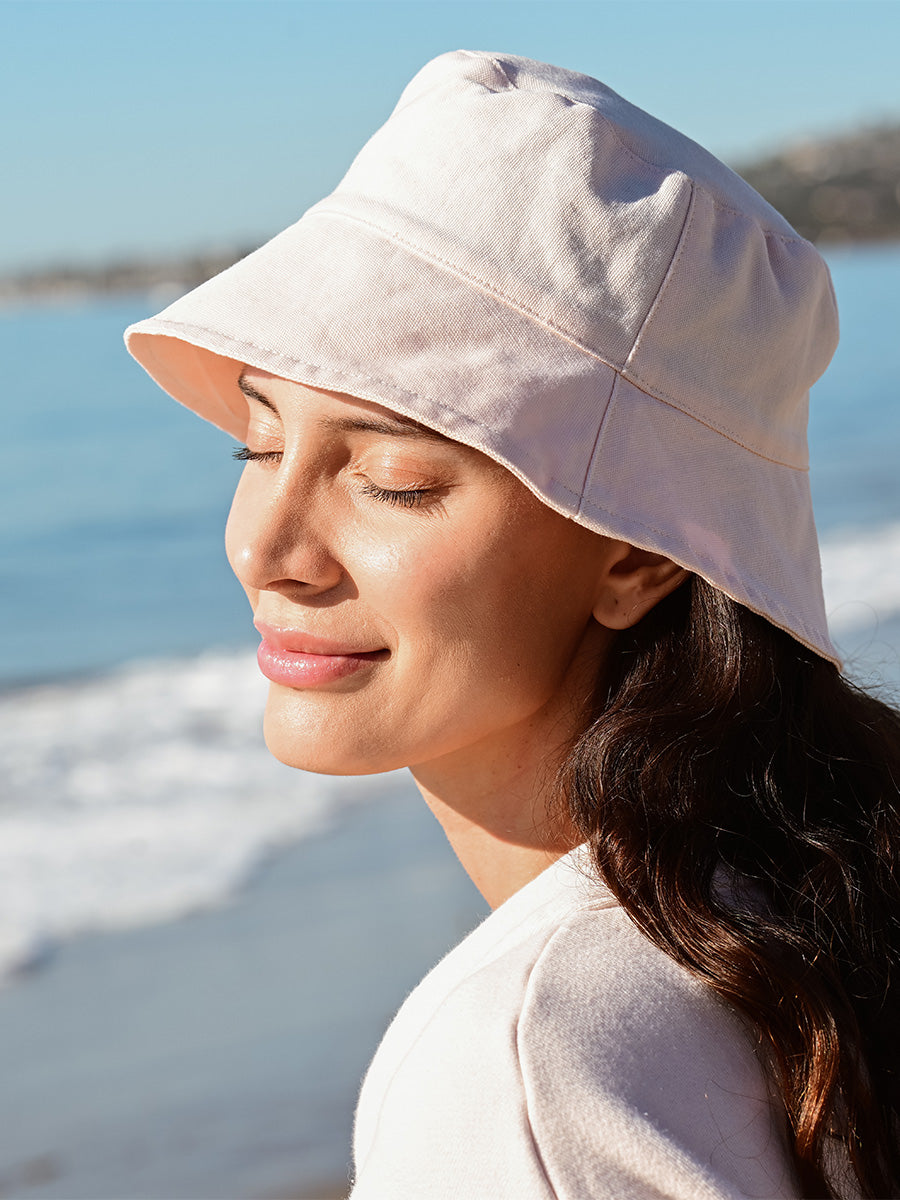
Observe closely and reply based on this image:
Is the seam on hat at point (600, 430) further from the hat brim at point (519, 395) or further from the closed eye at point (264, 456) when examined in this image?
the closed eye at point (264, 456)

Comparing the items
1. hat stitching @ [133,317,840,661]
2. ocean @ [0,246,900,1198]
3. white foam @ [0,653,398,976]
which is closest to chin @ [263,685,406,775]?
hat stitching @ [133,317,840,661]

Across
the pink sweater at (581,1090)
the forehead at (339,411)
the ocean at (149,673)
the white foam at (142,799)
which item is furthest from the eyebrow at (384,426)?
the white foam at (142,799)

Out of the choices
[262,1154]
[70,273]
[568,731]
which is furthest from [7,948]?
[70,273]

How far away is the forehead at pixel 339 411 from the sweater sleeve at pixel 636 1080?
0.60 meters

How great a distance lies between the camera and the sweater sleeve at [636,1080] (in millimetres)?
1229

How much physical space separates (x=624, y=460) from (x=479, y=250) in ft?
1.00

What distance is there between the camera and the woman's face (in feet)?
5.37

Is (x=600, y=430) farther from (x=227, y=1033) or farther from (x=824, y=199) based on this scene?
(x=824, y=199)

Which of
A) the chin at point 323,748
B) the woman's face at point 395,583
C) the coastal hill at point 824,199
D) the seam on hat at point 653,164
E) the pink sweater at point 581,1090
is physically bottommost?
the coastal hill at point 824,199

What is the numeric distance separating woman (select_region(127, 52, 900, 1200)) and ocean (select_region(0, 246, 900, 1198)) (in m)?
0.96

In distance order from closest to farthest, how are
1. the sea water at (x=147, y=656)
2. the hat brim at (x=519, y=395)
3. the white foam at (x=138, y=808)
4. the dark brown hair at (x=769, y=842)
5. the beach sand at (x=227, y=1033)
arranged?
the dark brown hair at (x=769, y=842) → the hat brim at (x=519, y=395) → the beach sand at (x=227, y=1033) → the white foam at (x=138, y=808) → the sea water at (x=147, y=656)

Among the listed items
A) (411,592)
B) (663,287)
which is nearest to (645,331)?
(663,287)

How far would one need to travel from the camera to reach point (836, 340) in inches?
73.2

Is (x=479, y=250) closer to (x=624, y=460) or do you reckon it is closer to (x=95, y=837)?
(x=624, y=460)
